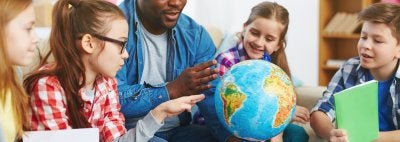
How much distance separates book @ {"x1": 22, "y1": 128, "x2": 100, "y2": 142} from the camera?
191 centimetres

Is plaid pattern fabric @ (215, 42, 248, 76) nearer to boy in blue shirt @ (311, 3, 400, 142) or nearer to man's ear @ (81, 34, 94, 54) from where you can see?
boy in blue shirt @ (311, 3, 400, 142)

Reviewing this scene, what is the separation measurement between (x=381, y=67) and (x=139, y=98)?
101 cm

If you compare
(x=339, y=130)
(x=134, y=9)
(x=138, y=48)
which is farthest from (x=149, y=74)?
(x=339, y=130)

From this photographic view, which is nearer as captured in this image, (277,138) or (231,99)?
(231,99)

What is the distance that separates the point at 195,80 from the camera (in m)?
2.30

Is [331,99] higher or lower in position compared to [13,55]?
lower

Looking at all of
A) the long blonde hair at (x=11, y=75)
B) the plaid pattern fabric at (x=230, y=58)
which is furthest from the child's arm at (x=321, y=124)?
the long blonde hair at (x=11, y=75)

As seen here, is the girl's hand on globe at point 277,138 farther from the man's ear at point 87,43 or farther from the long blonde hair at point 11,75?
the long blonde hair at point 11,75

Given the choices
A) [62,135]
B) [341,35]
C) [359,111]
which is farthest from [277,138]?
[341,35]

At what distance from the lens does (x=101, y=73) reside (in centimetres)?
220

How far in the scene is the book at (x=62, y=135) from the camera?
191 cm

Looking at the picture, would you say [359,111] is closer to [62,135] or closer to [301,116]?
[301,116]

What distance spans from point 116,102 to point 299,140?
0.77 m

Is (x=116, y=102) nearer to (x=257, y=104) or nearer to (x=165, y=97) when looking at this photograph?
(x=165, y=97)
